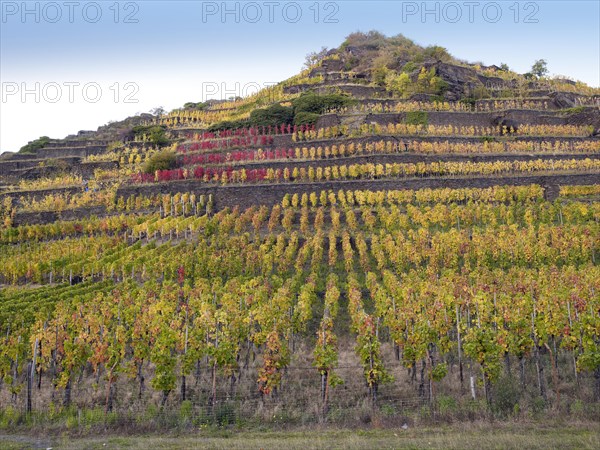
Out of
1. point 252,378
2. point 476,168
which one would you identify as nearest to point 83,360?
point 252,378

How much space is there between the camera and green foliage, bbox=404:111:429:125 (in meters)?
58.2

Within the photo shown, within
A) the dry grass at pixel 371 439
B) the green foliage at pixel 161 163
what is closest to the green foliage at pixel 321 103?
the green foliage at pixel 161 163

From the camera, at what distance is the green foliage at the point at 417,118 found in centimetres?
5822

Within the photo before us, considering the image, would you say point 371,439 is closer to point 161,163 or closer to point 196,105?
point 161,163

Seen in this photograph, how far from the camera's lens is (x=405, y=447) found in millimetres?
12422

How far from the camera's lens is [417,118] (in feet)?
192

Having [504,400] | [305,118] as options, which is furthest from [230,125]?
[504,400]

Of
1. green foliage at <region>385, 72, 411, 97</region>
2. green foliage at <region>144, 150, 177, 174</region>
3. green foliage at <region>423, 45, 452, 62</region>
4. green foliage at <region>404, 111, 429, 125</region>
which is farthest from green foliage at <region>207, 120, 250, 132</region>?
green foliage at <region>423, 45, 452, 62</region>

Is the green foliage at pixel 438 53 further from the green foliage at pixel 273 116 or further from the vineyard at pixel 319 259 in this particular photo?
the green foliage at pixel 273 116

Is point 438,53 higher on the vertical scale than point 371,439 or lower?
higher

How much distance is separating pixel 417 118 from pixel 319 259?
106 ft

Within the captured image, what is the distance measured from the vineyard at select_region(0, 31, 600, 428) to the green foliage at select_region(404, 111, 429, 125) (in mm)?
334

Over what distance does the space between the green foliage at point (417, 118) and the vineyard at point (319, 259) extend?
33 cm

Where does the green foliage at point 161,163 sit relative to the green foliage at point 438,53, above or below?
below
